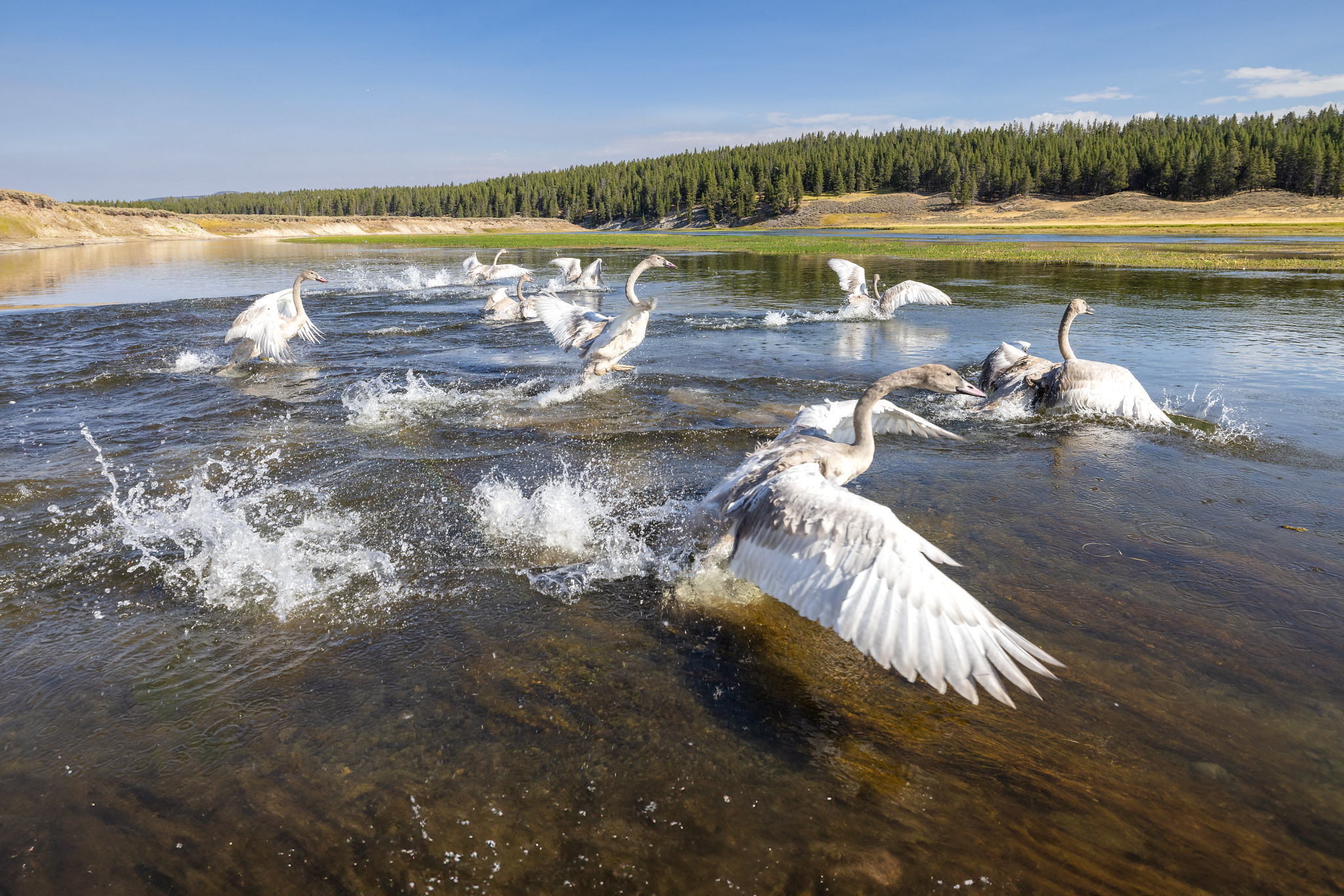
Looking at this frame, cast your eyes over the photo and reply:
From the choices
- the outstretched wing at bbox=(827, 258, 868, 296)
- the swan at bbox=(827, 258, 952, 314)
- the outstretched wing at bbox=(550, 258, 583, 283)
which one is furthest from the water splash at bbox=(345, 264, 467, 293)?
the swan at bbox=(827, 258, 952, 314)

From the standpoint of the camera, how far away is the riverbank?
8338 cm

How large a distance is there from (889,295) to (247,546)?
19.2 m

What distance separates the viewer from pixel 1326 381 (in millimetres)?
11805

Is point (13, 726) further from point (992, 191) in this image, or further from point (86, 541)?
point (992, 191)

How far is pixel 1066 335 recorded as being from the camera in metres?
11.0

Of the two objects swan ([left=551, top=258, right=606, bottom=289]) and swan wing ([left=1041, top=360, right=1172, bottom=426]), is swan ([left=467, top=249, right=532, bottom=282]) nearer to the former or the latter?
swan ([left=551, top=258, right=606, bottom=289])

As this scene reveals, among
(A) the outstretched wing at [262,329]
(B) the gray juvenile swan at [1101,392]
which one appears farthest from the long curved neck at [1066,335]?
(A) the outstretched wing at [262,329]

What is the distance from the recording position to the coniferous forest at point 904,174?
98.0 metres

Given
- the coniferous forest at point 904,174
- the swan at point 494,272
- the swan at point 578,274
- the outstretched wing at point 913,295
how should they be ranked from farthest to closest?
the coniferous forest at point 904,174
the swan at point 494,272
the swan at point 578,274
the outstretched wing at point 913,295

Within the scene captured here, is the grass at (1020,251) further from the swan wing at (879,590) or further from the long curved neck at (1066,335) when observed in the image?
the swan wing at (879,590)

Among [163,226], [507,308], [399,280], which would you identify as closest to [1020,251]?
[507,308]

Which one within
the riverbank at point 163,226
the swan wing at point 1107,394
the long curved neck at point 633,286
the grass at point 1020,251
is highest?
the riverbank at point 163,226

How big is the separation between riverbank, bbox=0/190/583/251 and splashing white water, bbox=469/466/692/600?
3722 inches

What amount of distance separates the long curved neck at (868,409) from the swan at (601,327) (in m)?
5.03
